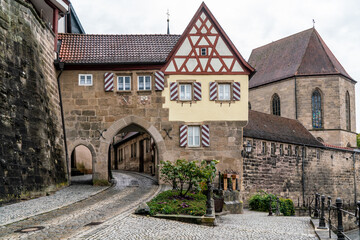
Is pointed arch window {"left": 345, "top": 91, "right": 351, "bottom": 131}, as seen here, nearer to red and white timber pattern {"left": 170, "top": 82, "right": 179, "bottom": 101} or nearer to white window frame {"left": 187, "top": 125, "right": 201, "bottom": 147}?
white window frame {"left": 187, "top": 125, "right": 201, "bottom": 147}

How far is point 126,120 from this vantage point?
79.2ft

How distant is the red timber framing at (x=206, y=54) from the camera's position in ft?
80.8

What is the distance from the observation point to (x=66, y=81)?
24172 mm

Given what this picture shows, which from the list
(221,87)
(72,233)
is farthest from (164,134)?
(72,233)

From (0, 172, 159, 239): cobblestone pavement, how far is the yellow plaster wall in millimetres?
4864

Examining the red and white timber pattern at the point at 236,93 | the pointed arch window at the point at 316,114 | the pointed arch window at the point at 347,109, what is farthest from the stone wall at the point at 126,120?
the pointed arch window at the point at 347,109

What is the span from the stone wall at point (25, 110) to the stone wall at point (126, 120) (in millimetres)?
1921

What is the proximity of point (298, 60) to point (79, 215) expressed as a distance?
38319 mm

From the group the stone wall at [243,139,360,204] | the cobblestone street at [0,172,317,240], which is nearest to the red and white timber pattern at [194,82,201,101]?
the stone wall at [243,139,360,204]

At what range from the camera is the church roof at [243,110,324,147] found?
31.0 m

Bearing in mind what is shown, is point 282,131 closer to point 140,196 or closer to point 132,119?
point 132,119

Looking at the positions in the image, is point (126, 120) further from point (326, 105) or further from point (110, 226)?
point (326, 105)

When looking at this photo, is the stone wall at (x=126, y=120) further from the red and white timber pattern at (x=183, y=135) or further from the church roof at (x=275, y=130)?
the church roof at (x=275, y=130)

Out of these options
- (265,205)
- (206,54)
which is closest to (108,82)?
(206,54)
